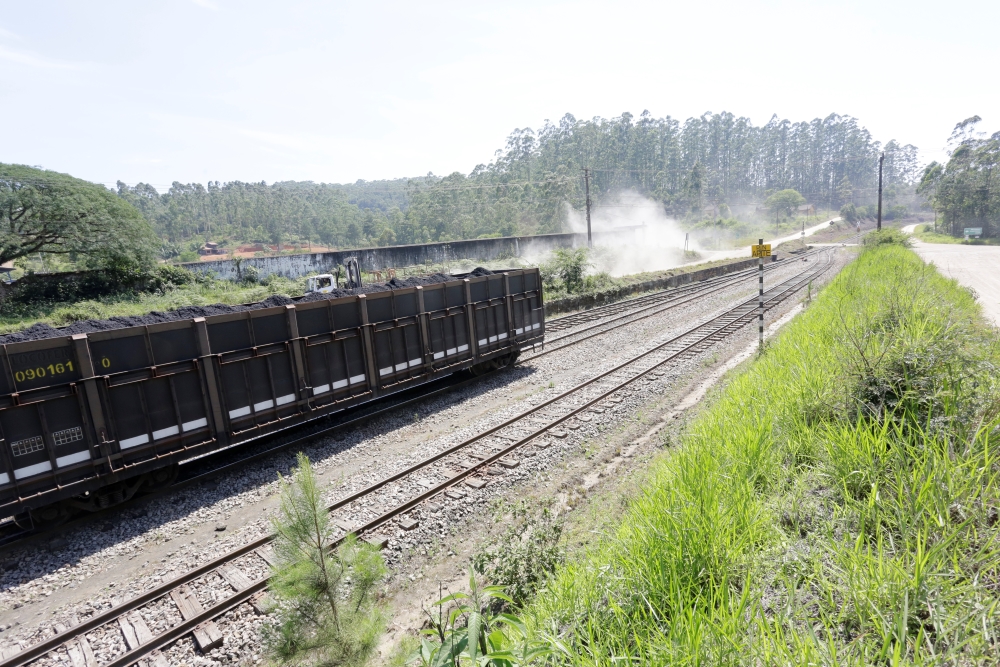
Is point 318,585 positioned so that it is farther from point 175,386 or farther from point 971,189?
point 971,189

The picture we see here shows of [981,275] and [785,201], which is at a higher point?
[785,201]

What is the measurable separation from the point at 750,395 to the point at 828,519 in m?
3.45

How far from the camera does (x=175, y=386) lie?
8570 mm

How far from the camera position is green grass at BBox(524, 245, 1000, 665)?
106 inches

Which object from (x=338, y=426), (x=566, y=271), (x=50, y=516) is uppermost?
(x=566, y=271)

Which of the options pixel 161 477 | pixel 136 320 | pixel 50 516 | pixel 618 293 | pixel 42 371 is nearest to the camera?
pixel 42 371

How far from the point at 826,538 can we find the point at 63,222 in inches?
1994

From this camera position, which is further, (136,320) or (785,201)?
(785,201)

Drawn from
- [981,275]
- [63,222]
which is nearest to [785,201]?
[981,275]

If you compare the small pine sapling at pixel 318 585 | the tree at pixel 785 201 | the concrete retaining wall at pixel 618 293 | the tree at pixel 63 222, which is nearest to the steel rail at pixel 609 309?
the concrete retaining wall at pixel 618 293

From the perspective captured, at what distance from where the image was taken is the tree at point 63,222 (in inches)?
1465

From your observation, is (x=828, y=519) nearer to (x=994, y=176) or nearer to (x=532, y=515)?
(x=532, y=515)

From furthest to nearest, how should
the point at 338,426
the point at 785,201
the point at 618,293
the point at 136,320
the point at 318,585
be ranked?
the point at 785,201, the point at 618,293, the point at 338,426, the point at 136,320, the point at 318,585

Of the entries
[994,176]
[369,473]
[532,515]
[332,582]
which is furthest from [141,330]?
[994,176]
